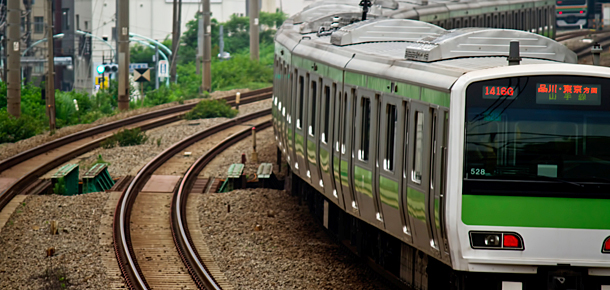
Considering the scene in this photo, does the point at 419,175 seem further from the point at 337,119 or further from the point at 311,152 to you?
the point at 311,152

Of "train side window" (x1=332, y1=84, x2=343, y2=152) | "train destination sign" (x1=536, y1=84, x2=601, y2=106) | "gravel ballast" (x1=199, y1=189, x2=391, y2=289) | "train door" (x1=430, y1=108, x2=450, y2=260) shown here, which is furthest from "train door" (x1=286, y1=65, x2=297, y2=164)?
"train destination sign" (x1=536, y1=84, x2=601, y2=106)

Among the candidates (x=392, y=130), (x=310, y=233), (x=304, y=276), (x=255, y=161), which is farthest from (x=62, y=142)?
(x=392, y=130)

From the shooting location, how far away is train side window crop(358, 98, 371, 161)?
33.7 ft

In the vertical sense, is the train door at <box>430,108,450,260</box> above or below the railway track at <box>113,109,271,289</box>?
above

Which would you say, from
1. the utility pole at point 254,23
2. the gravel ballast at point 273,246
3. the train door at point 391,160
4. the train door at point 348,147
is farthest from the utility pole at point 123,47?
the train door at point 391,160

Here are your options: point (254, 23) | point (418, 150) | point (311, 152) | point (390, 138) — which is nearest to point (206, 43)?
point (254, 23)

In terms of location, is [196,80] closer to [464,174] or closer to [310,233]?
[310,233]

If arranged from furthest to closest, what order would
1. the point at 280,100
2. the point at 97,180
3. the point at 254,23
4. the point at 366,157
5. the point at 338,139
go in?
the point at 254,23 → the point at 97,180 → the point at 280,100 → the point at 338,139 → the point at 366,157

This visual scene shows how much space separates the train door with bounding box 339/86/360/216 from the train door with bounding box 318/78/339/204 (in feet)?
1.75

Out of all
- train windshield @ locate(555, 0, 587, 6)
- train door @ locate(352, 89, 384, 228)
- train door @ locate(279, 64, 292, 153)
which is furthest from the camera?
train windshield @ locate(555, 0, 587, 6)

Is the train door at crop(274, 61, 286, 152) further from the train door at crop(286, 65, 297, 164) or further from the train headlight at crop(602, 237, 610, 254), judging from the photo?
the train headlight at crop(602, 237, 610, 254)

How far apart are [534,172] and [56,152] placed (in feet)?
53.6

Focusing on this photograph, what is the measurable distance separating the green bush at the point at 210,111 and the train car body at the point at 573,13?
88.5 ft

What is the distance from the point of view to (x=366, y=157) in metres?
10.3
